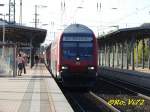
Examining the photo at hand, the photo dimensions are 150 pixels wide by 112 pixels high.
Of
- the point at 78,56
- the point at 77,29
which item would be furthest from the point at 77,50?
the point at 77,29

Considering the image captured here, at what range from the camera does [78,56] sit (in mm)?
26422

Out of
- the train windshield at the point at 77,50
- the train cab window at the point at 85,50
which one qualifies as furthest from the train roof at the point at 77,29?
the train cab window at the point at 85,50

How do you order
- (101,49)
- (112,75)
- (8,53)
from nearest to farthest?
(8,53) < (112,75) < (101,49)

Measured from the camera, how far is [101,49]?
274 feet

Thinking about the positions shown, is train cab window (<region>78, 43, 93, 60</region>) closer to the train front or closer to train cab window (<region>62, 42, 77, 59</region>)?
the train front

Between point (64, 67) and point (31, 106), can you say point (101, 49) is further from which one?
point (31, 106)

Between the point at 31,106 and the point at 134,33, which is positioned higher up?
the point at 134,33

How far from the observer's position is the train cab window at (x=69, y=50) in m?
26.5

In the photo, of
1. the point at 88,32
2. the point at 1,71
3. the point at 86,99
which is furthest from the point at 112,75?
the point at 86,99

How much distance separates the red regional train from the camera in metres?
25.9

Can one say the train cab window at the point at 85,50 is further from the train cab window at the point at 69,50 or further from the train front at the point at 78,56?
the train cab window at the point at 69,50

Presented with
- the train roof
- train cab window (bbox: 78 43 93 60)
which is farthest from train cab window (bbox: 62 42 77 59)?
the train roof

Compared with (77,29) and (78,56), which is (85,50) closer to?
(78,56)

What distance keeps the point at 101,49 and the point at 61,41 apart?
56.7m
